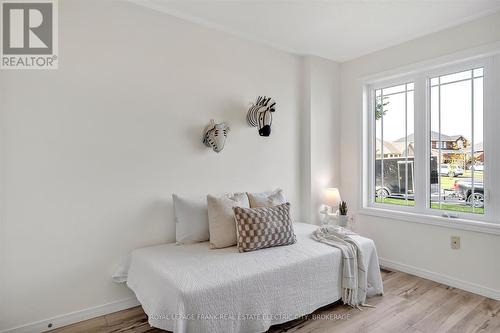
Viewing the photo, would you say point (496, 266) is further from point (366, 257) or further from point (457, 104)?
point (457, 104)

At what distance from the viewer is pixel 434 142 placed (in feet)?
10.2

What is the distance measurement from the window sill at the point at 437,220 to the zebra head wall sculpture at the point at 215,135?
6.82ft

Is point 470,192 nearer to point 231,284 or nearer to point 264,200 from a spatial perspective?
point 264,200

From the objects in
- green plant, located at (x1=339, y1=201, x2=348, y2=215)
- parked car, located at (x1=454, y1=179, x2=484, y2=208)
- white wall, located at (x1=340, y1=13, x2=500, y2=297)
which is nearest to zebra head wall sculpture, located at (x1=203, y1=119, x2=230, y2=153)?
green plant, located at (x1=339, y1=201, x2=348, y2=215)

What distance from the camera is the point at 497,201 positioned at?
2652 millimetres

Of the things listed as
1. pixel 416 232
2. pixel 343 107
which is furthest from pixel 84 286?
pixel 343 107

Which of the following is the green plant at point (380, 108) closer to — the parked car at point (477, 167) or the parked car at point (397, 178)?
the parked car at point (397, 178)

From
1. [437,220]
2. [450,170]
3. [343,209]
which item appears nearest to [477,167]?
[450,170]

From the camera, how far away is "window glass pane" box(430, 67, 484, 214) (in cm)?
281

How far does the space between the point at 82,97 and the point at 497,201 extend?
3703 mm

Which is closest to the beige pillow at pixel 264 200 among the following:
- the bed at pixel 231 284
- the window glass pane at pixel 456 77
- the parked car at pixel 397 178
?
the bed at pixel 231 284

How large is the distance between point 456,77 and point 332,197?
71.0 inches

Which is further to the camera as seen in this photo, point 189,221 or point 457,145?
point 457,145

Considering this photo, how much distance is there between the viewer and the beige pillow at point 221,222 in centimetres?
244
